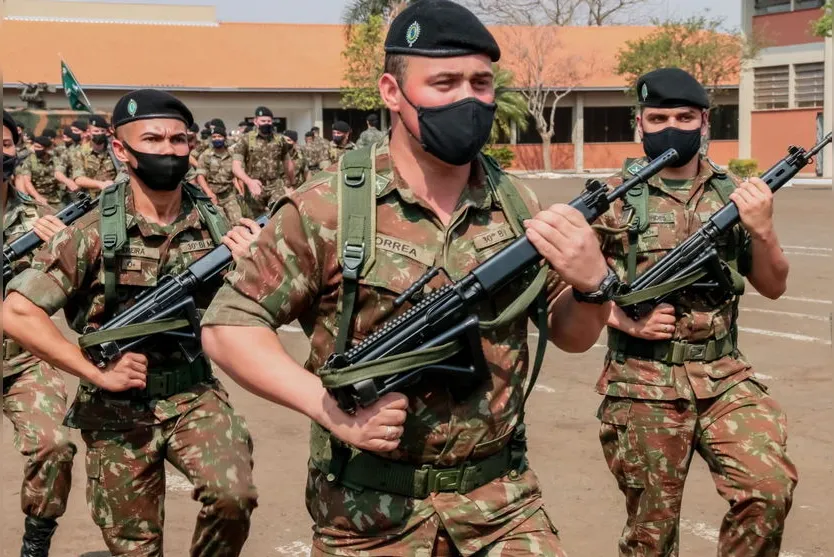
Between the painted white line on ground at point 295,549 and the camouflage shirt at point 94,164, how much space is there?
1278cm

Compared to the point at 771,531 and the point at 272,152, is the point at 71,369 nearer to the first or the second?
the point at 771,531

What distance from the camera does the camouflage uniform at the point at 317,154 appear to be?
67.5ft

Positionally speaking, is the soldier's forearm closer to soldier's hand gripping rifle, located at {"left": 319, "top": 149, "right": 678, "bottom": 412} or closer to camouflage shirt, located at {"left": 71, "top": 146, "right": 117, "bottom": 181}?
soldier's hand gripping rifle, located at {"left": 319, "top": 149, "right": 678, "bottom": 412}

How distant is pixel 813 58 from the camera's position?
1549 inches

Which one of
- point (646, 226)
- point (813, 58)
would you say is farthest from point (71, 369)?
point (813, 58)

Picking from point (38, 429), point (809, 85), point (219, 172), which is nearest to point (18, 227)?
point (38, 429)

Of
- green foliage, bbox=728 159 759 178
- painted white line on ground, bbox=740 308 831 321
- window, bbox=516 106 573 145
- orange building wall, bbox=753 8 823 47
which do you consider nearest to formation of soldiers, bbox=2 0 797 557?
painted white line on ground, bbox=740 308 831 321

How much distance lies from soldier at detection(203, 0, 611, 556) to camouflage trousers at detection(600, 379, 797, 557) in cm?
157

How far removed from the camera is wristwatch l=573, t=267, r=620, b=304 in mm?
2850

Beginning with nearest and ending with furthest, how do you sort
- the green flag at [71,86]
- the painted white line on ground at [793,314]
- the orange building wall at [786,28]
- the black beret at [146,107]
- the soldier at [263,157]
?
1. the black beret at [146,107]
2. the painted white line on ground at [793,314]
3. the soldier at [263,157]
4. the green flag at [71,86]
5. the orange building wall at [786,28]

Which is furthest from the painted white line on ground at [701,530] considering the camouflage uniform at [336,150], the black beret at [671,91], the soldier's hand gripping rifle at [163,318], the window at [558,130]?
the window at [558,130]

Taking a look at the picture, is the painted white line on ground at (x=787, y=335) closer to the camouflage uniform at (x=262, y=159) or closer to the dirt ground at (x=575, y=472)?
the dirt ground at (x=575, y=472)

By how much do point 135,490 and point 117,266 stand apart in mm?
942

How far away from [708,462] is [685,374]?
38cm
